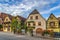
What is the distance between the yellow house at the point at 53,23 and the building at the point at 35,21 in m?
0.71

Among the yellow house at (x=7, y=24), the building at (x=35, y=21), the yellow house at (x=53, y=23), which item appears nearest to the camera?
the yellow house at (x=53, y=23)

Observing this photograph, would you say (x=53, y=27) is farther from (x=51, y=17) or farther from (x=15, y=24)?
(x=15, y=24)

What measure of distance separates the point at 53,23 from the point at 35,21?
2411 mm

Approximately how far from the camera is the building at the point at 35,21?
15672mm

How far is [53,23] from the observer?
14953 millimetres

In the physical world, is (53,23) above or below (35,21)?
below

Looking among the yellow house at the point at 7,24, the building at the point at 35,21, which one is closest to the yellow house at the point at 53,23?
the building at the point at 35,21

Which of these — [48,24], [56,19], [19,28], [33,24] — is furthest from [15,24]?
[56,19]

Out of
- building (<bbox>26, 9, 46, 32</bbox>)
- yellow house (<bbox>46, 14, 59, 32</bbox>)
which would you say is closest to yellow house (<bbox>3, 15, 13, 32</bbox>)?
building (<bbox>26, 9, 46, 32</bbox>)

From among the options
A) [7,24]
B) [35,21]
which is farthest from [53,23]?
[7,24]

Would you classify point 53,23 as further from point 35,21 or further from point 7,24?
point 7,24

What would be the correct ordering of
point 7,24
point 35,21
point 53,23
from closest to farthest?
point 53,23 < point 35,21 < point 7,24

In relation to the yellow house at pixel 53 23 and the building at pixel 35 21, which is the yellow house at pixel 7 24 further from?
the yellow house at pixel 53 23

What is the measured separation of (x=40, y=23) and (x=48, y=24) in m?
1.15
